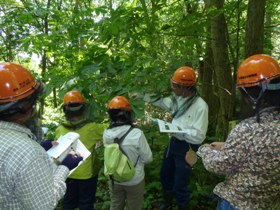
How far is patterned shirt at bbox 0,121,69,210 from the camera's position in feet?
5.49

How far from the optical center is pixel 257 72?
236 centimetres

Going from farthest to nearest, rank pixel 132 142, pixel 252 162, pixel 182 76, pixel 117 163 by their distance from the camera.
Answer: pixel 182 76, pixel 132 142, pixel 117 163, pixel 252 162

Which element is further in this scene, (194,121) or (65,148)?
(194,121)

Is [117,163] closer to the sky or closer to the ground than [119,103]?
closer to the ground

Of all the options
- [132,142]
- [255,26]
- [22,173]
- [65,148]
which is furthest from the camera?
[255,26]

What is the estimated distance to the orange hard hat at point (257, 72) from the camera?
234cm

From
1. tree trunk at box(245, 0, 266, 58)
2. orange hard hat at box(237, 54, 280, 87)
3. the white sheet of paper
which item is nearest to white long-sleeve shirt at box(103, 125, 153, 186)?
the white sheet of paper

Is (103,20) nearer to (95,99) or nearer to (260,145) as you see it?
(95,99)

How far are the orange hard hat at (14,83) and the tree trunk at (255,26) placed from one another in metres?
3.32

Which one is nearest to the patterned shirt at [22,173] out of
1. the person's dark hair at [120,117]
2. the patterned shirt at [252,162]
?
the patterned shirt at [252,162]

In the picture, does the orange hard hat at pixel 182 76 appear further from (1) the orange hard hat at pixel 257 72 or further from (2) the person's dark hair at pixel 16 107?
(2) the person's dark hair at pixel 16 107

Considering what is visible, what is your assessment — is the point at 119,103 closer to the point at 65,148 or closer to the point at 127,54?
the point at 127,54

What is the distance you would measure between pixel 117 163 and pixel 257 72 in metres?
1.91

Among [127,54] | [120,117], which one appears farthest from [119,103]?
[127,54]
